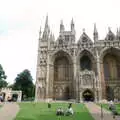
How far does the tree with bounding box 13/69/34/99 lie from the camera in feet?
203

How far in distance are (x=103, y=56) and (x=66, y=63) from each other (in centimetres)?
1098

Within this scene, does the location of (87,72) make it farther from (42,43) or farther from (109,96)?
(42,43)

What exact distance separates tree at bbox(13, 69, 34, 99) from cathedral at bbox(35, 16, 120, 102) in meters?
16.1

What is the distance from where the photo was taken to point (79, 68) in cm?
4972

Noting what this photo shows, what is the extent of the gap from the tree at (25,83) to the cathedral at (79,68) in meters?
16.1

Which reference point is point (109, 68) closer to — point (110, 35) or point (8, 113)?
point (110, 35)

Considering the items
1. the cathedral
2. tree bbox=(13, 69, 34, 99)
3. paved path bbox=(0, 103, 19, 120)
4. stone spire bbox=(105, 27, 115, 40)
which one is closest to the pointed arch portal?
the cathedral

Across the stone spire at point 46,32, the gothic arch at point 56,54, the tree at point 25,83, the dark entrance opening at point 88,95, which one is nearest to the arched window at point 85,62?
the gothic arch at point 56,54

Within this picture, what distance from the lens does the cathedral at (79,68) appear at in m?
45.8

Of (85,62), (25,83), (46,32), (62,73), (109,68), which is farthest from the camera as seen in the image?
(25,83)

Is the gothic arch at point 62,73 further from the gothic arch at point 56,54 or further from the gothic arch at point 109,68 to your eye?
the gothic arch at point 109,68

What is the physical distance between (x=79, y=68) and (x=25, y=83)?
23.4m

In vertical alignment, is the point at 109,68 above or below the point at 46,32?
below

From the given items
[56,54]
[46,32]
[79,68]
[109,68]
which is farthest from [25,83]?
[109,68]
